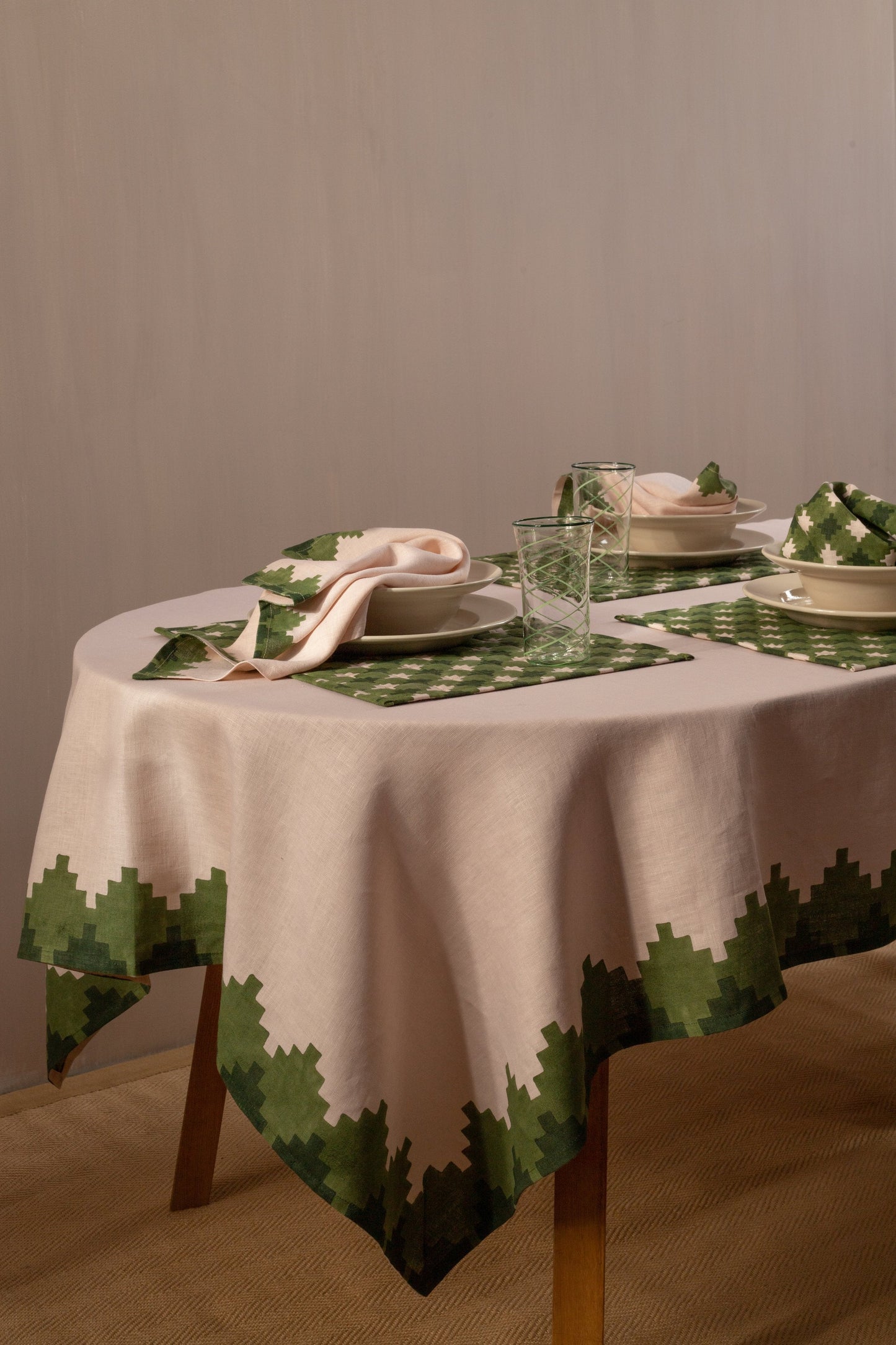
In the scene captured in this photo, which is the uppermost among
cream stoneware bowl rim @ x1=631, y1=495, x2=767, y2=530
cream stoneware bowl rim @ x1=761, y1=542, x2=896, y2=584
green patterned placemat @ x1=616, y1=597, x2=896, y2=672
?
cream stoneware bowl rim @ x1=631, y1=495, x2=767, y2=530

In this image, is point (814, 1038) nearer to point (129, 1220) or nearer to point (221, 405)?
point (129, 1220)

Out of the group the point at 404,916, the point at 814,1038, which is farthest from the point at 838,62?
the point at 404,916

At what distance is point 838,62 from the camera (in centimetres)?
304

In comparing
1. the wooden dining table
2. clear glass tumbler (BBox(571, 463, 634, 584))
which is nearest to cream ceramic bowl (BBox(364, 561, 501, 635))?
the wooden dining table

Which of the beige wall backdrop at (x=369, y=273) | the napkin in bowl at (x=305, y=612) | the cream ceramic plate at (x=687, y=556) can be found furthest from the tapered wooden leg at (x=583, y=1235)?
the beige wall backdrop at (x=369, y=273)

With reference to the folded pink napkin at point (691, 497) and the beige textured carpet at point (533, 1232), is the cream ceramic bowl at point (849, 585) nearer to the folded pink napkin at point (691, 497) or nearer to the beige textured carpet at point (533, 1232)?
the folded pink napkin at point (691, 497)

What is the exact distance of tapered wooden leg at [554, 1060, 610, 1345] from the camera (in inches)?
43.4

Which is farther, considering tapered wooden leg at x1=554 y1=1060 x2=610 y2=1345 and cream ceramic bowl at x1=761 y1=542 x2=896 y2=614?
cream ceramic bowl at x1=761 y1=542 x2=896 y2=614

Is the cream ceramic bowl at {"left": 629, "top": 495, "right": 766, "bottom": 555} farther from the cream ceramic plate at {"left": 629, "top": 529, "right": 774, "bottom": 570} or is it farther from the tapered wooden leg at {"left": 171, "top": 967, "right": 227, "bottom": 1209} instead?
the tapered wooden leg at {"left": 171, "top": 967, "right": 227, "bottom": 1209}

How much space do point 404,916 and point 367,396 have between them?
62.1 inches

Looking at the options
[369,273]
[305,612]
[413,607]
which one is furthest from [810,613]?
[369,273]

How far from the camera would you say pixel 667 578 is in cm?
160

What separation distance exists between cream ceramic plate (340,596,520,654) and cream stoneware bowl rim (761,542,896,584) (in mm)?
288

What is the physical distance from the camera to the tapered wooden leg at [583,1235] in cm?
110
